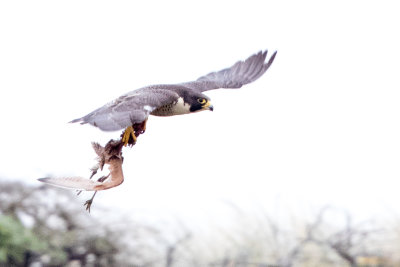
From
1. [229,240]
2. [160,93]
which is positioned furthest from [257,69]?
[229,240]

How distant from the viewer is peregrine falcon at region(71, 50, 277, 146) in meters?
3.13

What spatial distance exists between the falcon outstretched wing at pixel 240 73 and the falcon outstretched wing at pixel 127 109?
3.27ft

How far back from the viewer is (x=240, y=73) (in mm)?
4852

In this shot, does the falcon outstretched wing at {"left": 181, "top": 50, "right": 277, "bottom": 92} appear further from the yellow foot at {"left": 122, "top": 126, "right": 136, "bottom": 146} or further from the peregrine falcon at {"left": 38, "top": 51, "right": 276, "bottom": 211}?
the yellow foot at {"left": 122, "top": 126, "right": 136, "bottom": 146}

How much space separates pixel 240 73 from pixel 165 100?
1319mm

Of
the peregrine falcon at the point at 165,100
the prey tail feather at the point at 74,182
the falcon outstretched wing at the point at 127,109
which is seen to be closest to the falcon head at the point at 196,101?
the peregrine falcon at the point at 165,100

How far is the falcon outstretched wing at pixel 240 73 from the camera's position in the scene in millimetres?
4703

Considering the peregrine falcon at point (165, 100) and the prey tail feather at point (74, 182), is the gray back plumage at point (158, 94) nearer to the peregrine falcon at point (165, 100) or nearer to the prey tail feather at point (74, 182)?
the peregrine falcon at point (165, 100)

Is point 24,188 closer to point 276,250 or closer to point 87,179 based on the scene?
point 276,250

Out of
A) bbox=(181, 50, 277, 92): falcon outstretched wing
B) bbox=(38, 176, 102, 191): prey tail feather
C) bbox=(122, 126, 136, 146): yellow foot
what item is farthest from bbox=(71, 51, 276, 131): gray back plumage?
bbox=(38, 176, 102, 191): prey tail feather

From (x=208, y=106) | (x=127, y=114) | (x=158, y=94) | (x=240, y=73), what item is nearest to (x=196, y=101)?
(x=208, y=106)

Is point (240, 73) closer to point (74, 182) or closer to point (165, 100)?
point (165, 100)

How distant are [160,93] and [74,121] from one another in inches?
24.7

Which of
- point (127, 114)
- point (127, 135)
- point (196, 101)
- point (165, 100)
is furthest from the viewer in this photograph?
point (196, 101)
